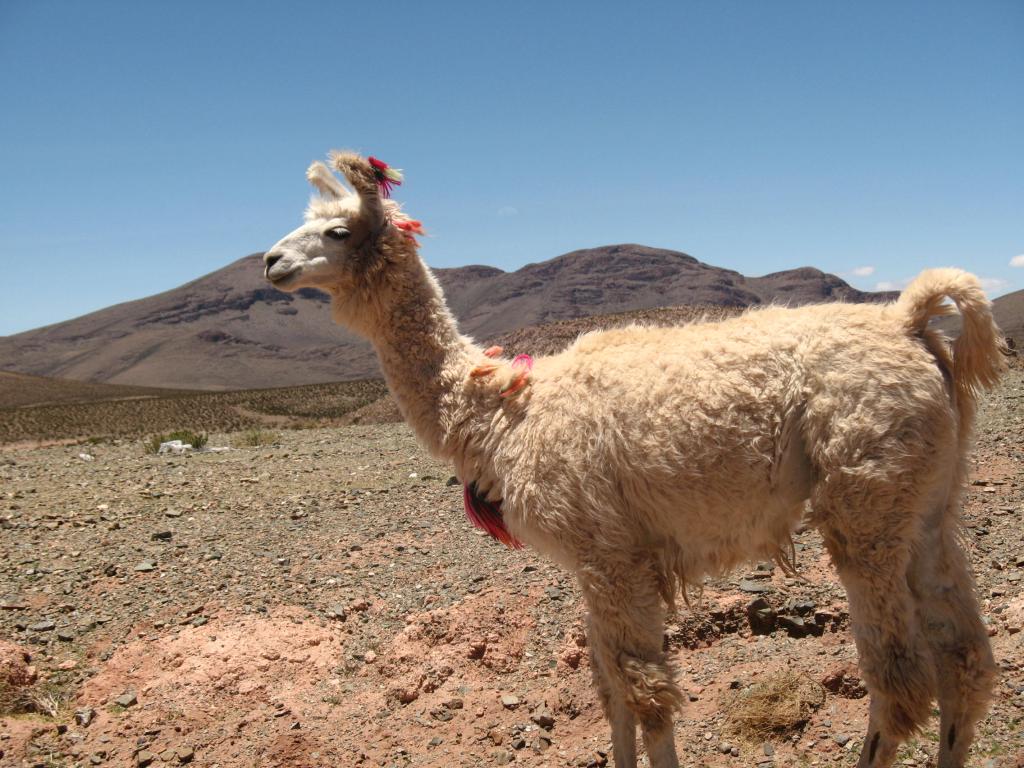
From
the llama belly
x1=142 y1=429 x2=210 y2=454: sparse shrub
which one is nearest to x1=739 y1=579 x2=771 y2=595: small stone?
the llama belly

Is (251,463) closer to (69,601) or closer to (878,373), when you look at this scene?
(69,601)

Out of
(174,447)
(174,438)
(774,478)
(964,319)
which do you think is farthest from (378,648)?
(174,438)

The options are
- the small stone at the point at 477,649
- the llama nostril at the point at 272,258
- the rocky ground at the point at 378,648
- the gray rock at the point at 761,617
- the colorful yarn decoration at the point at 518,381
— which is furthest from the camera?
the small stone at the point at 477,649

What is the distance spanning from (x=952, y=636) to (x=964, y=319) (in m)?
1.49

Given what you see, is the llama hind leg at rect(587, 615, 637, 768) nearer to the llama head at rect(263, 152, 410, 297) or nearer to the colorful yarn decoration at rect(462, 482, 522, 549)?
the colorful yarn decoration at rect(462, 482, 522, 549)

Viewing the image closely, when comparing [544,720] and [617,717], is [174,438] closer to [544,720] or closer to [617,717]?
[544,720]

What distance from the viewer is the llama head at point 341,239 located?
446cm

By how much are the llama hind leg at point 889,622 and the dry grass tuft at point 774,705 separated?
1.05m

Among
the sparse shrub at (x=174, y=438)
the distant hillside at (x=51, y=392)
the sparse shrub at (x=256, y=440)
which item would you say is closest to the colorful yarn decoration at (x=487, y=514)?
the sparse shrub at (x=174, y=438)

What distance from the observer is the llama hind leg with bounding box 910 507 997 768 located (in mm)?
3686

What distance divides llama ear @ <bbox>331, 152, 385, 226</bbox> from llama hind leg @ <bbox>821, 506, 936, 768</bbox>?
2960mm

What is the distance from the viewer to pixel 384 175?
4.60 meters

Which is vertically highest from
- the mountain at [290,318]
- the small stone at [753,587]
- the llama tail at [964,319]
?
the mountain at [290,318]

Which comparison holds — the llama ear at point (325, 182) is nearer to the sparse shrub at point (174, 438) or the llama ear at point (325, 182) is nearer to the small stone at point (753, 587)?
the small stone at point (753, 587)
